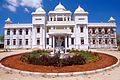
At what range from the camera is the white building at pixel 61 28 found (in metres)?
48.2

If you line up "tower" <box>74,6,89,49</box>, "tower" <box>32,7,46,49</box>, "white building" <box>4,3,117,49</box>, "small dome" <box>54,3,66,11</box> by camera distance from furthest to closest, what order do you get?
"small dome" <box>54,3,66,11</box> → "tower" <box>32,7,46,49</box> → "white building" <box>4,3,117,49</box> → "tower" <box>74,6,89,49</box>

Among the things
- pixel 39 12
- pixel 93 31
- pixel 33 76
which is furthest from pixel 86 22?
pixel 33 76

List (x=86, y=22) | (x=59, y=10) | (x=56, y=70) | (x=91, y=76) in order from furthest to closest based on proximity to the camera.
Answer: (x=59, y=10) → (x=86, y=22) → (x=56, y=70) → (x=91, y=76)

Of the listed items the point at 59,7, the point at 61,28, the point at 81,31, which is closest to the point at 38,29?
the point at 61,28

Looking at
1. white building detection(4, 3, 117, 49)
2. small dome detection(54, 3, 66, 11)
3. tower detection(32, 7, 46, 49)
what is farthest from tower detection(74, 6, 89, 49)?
tower detection(32, 7, 46, 49)

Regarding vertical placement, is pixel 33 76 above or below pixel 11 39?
below

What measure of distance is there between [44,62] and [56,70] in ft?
8.15

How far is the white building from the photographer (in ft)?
158

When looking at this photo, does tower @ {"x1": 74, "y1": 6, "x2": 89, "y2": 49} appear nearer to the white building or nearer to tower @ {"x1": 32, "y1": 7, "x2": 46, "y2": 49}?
the white building

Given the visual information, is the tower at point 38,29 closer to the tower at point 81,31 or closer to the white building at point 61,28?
the white building at point 61,28

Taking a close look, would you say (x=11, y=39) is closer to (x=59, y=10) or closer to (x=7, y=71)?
(x=59, y=10)

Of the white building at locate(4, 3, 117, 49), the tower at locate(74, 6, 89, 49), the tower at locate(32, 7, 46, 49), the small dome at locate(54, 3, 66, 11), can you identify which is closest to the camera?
the tower at locate(74, 6, 89, 49)

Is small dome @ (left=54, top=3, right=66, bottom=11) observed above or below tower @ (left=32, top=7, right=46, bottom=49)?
above

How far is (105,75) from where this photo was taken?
13.9 metres
